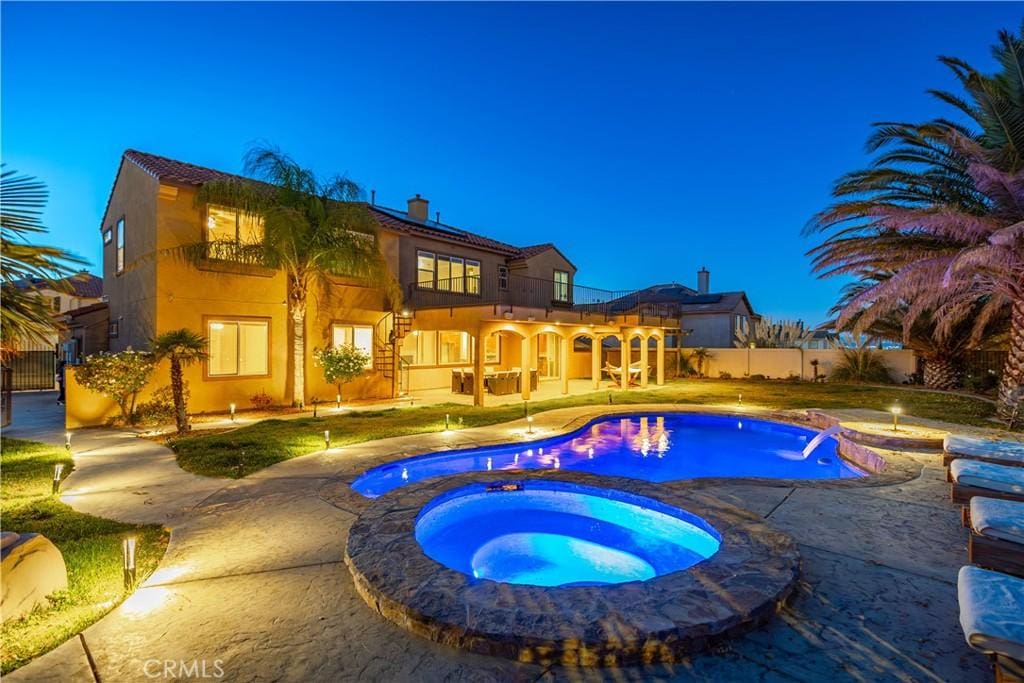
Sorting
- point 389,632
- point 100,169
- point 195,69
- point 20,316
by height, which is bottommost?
point 389,632

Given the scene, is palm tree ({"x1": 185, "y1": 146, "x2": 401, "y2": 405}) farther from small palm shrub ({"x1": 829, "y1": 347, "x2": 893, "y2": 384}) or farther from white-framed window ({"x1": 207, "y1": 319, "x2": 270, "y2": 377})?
small palm shrub ({"x1": 829, "y1": 347, "x2": 893, "y2": 384})

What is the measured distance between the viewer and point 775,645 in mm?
2785

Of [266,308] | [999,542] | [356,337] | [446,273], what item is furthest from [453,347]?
[999,542]

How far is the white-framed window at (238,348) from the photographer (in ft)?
41.7

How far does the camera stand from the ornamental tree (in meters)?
13.2

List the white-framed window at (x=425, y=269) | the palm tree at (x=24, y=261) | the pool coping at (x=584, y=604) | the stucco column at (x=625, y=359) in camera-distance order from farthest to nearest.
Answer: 1. the stucco column at (x=625, y=359)
2. the white-framed window at (x=425, y=269)
3. the pool coping at (x=584, y=604)
4. the palm tree at (x=24, y=261)

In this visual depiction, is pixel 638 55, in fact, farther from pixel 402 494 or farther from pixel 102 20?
pixel 402 494

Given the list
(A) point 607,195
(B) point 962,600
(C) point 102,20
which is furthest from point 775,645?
(A) point 607,195

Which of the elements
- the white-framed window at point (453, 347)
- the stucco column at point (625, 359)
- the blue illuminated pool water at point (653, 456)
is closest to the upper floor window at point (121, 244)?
the white-framed window at point (453, 347)

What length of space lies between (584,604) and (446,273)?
16.8 meters

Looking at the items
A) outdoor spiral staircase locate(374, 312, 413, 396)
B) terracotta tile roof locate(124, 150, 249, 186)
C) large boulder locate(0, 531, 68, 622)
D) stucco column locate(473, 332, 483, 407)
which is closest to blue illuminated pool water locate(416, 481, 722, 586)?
large boulder locate(0, 531, 68, 622)

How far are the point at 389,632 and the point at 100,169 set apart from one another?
128 meters

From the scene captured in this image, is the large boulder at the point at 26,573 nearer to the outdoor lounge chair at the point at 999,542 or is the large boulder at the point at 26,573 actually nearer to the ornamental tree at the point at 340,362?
the outdoor lounge chair at the point at 999,542

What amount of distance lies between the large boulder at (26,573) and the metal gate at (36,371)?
21.1 m
